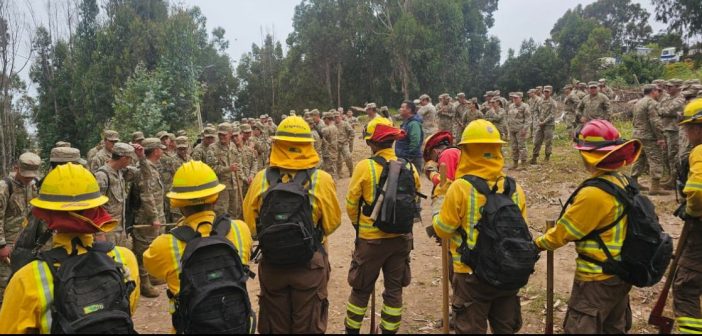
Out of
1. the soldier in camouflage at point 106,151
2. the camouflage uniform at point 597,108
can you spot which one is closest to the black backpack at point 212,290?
the soldier in camouflage at point 106,151

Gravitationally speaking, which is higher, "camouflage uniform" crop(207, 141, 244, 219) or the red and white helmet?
the red and white helmet

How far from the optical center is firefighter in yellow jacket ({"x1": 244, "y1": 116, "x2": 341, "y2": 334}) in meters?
3.64

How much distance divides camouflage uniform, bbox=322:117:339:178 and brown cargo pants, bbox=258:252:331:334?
9.52 m

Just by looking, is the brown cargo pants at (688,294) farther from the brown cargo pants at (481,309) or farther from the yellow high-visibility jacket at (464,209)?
the yellow high-visibility jacket at (464,209)

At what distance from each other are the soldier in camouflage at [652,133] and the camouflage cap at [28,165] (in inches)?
394

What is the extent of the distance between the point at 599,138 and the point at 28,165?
545 cm

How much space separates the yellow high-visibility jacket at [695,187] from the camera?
12.4 feet

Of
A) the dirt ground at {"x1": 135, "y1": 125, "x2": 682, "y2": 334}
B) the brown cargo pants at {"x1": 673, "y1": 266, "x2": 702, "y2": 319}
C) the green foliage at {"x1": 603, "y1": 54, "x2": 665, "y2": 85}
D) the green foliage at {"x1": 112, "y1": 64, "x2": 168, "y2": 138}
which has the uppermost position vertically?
the green foliage at {"x1": 603, "y1": 54, "x2": 665, "y2": 85}

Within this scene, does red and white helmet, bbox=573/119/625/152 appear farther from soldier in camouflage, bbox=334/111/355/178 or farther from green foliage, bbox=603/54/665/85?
green foliage, bbox=603/54/665/85

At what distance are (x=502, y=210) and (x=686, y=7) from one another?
120ft

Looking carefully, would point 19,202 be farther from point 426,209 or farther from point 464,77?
point 464,77

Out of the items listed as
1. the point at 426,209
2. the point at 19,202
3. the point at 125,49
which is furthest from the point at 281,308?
the point at 125,49

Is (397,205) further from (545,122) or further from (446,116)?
(446,116)

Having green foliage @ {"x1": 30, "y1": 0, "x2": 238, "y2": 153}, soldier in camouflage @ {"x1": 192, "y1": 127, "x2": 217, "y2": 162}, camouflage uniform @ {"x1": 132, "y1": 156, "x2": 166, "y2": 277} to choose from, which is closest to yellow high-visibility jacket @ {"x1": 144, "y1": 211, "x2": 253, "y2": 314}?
camouflage uniform @ {"x1": 132, "y1": 156, "x2": 166, "y2": 277}
